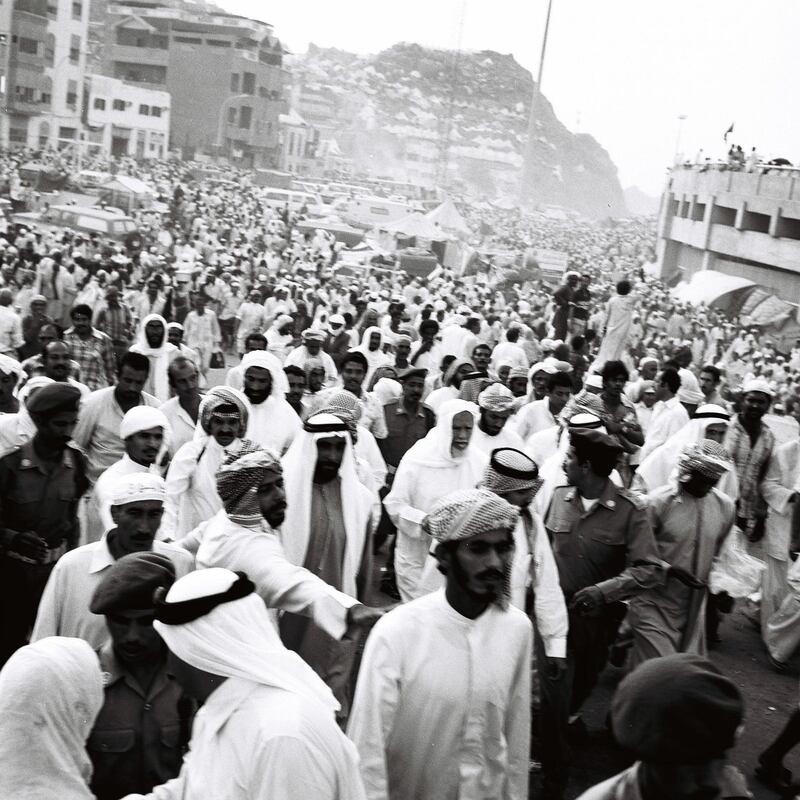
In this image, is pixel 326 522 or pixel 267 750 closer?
pixel 267 750

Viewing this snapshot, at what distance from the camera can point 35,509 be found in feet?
14.1

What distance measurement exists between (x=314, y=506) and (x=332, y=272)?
1022 inches

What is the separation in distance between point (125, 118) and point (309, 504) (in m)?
80.3

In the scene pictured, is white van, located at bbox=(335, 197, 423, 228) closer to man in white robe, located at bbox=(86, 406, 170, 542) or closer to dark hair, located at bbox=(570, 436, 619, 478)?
man in white robe, located at bbox=(86, 406, 170, 542)

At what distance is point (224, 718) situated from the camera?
7.25ft

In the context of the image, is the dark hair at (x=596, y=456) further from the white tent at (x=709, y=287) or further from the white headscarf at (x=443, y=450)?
the white tent at (x=709, y=287)

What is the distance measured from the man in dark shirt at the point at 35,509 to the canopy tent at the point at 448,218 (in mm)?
38290

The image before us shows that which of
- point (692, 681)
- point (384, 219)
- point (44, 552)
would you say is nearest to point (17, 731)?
point (692, 681)

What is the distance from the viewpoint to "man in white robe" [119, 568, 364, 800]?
2137mm

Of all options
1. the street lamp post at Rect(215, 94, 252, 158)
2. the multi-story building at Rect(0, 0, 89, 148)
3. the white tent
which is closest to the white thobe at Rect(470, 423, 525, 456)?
the white tent

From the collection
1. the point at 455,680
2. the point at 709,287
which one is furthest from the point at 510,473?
the point at 709,287

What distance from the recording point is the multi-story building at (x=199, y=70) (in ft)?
305

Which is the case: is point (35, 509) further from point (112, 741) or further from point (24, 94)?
point (24, 94)

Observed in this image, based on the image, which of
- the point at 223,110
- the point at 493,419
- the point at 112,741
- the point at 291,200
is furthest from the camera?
the point at 223,110
